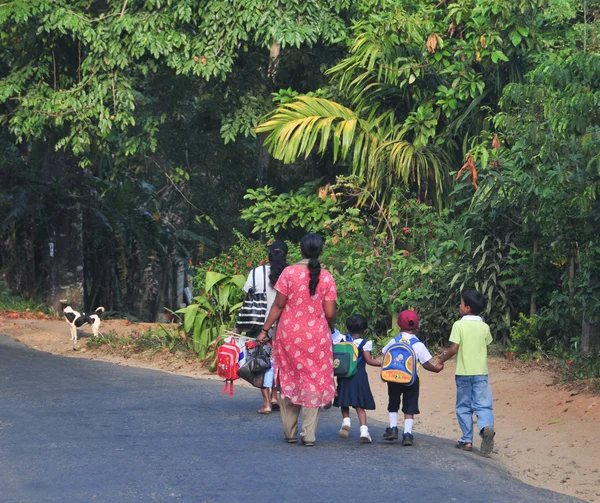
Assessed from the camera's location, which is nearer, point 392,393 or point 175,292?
point 392,393

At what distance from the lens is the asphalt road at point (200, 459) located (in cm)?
700

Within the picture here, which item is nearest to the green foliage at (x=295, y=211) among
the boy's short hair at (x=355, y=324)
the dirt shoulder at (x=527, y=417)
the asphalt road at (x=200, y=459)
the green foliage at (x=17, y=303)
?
the dirt shoulder at (x=527, y=417)

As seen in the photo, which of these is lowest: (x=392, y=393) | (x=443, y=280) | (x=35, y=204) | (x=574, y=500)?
(x=574, y=500)

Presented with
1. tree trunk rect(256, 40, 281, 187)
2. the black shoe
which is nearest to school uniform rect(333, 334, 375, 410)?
the black shoe

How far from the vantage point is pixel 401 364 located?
857cm

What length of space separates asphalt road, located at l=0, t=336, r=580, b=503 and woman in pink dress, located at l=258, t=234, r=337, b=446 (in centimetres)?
40

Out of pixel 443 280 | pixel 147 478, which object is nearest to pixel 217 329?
pixel 443 280

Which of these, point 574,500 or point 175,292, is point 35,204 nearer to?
point 175,292

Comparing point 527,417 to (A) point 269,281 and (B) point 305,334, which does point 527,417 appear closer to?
(A) point 269,281

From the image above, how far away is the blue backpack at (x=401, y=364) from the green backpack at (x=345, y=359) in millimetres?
318

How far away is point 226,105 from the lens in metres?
18.2

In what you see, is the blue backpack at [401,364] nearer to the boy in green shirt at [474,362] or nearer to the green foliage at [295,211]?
the boy in green shirt at [474,362]

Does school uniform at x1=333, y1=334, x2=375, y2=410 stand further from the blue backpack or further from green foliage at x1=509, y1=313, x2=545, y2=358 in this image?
green foliage at x1=509, y1=313, x2=545, y2=358

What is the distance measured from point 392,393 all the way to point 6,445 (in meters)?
3.15
